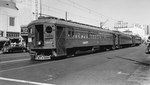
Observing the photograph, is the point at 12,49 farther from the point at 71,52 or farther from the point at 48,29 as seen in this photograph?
the point at 48,29

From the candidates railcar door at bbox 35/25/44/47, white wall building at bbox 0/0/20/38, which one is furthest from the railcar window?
white wall building at bbox 0/0/20/38

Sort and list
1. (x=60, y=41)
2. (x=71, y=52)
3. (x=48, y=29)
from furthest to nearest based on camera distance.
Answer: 1. (x=71, y=52)
2. (x=60, y=41)
3. (x=48, y=29)

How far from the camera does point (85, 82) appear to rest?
8.30 meters

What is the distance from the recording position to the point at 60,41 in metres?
17.1

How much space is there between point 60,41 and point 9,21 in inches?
1454

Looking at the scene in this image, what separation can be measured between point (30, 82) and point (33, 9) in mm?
61052

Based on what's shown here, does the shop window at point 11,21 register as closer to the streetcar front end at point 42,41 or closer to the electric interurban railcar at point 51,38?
the electric interurban railcar at point 51,38

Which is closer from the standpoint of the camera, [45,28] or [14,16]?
[45,28]

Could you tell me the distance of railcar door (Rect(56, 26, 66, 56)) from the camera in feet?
54.6

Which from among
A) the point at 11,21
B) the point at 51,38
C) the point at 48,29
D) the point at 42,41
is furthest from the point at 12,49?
the point at 51,38

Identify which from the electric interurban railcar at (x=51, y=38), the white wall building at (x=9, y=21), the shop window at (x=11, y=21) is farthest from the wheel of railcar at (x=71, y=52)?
the shop window at (x=11, y=21)

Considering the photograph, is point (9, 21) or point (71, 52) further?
point (9, 21)

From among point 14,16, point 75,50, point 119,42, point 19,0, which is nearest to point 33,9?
point 19,0

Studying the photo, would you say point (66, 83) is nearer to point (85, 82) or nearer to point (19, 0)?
point (85, 82)
